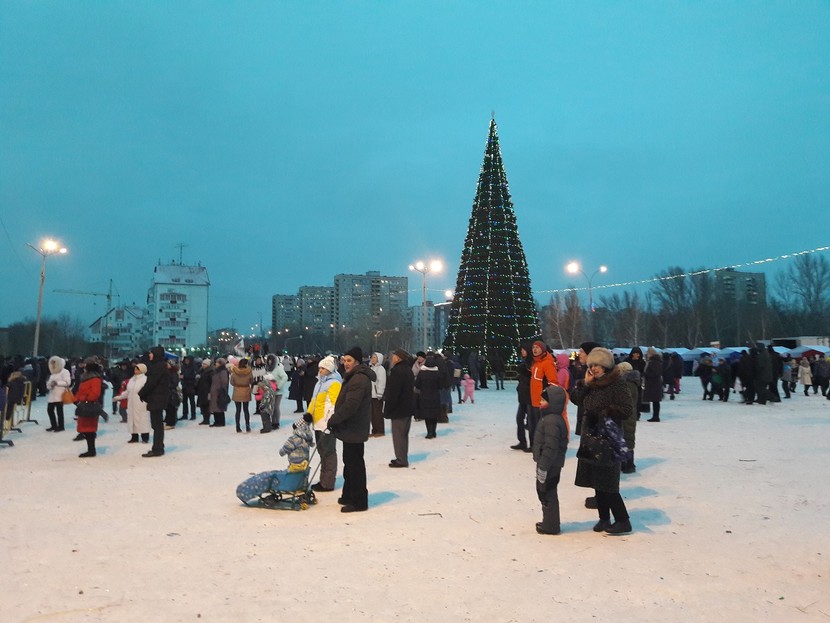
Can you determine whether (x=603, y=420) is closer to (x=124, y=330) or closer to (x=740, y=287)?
(x=740, y=287)

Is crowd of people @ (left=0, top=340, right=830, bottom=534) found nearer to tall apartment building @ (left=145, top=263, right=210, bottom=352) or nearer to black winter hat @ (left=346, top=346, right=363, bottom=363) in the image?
black winter hat @ (left=346, top=346, right=363, bottom=363)

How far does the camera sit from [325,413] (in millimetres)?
7766

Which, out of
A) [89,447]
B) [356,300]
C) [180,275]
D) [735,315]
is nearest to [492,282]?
[89,447]

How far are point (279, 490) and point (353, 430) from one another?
1.12m

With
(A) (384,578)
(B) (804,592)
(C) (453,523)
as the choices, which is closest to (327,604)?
(A) (384,578)

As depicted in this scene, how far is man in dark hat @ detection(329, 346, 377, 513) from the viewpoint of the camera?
23.0 ft

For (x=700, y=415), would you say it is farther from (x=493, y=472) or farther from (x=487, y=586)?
(x=487, y=586)

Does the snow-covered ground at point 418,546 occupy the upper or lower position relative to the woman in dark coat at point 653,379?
lower

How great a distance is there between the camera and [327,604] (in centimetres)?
435

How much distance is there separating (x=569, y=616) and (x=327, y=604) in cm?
166

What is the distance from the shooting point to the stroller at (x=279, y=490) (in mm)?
7137

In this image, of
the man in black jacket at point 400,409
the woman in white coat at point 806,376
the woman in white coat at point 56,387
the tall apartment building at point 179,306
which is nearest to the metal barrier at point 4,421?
the woman in white coat at point 56,387

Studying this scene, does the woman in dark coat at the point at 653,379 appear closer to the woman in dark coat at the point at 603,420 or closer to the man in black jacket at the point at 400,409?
the man in black jacket at the point at 400,409

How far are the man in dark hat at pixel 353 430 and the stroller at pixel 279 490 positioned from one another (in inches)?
18.9
